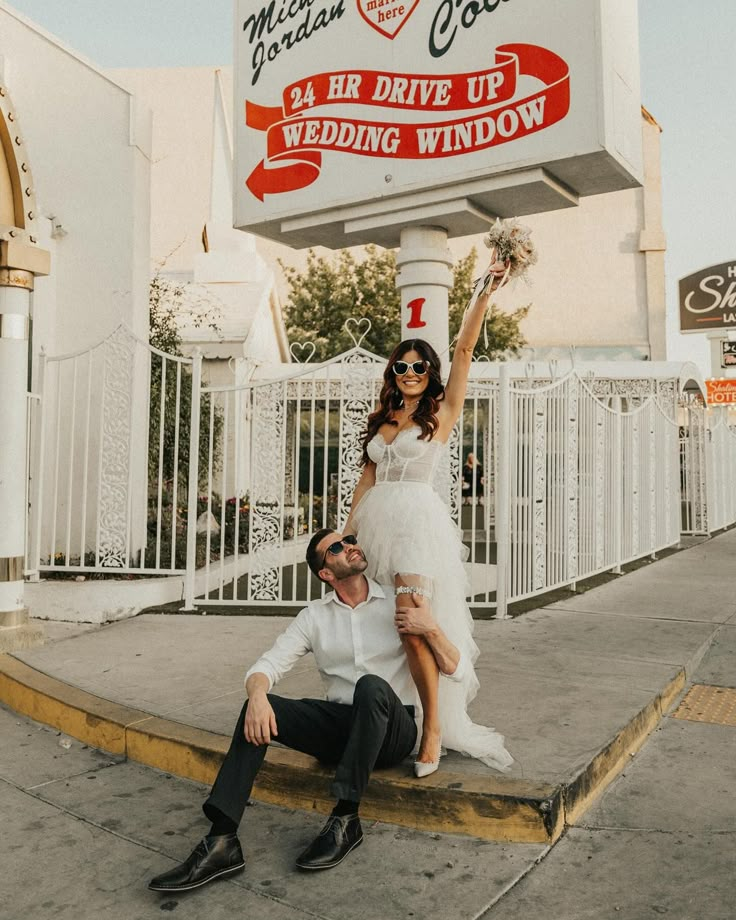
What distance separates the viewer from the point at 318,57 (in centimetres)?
716

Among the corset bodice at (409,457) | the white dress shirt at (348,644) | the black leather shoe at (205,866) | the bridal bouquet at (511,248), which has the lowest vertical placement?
the black leather shoe at (205,866)

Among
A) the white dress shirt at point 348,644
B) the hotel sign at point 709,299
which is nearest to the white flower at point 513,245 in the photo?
the white dress shirt at point 348,644

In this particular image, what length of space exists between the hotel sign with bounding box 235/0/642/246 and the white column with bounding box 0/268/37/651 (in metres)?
2.57

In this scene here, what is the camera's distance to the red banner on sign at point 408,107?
6.05 m

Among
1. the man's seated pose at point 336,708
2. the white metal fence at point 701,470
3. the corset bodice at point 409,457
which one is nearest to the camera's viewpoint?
the man's seated pose at point 336,708

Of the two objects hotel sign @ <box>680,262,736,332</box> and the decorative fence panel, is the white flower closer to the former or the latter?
the decorative fence panel

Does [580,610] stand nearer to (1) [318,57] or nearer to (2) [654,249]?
(1) [318,57]

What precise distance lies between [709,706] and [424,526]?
2200 mm

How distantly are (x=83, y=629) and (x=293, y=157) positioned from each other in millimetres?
4387

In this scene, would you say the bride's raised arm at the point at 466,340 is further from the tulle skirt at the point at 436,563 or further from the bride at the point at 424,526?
the tulle skirt at the point at 436,563


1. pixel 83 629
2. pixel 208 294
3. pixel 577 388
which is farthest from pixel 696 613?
pixel 208 294

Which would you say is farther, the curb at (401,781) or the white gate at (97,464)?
the white gate at (97,464)

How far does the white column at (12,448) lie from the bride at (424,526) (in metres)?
3.03

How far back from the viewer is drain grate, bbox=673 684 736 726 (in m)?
4.23
